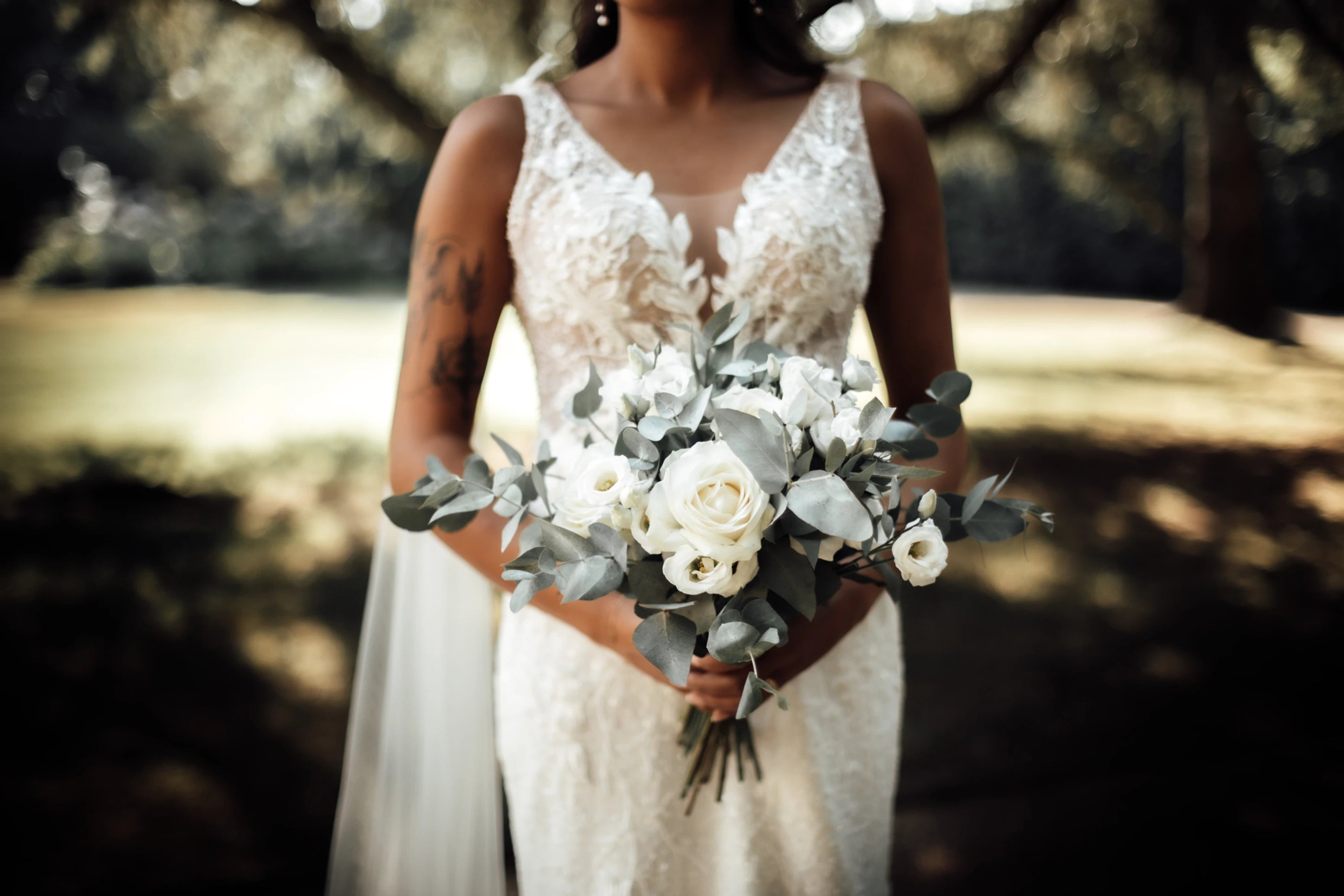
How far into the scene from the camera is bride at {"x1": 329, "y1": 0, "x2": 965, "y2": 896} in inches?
61.4

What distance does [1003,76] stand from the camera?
13.9 feet

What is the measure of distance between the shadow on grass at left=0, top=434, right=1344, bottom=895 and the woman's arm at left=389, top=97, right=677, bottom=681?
2.39m

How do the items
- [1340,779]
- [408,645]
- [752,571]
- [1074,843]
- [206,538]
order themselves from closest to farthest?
[752,571]
[408,645]
[1074,843]
[1340,779]
[206,538]

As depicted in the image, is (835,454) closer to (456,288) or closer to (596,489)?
(596,489)

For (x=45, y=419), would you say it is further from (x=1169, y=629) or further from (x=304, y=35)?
(x=1169, y=629)

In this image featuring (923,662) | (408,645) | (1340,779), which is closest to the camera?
(408,645)

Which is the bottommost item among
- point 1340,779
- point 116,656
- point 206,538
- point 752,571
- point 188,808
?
point 1340,779

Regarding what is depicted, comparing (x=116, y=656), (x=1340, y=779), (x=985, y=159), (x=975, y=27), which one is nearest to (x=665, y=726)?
(x=1340, y=779)

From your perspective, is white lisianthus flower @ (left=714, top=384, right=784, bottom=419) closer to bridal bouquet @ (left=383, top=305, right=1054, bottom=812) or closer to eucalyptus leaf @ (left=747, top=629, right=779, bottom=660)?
bridal bouquet @ (left=383, top=305, right=1054, bottom=812)

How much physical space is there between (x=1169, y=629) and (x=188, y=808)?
4.90 metres

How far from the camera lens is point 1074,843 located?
3375 mm

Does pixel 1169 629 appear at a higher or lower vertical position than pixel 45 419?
lower

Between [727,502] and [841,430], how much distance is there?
163mm

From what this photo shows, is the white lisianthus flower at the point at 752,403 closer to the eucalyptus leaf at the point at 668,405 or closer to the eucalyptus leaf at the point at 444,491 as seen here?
the eucalyptus leaf at the point at 668,405
